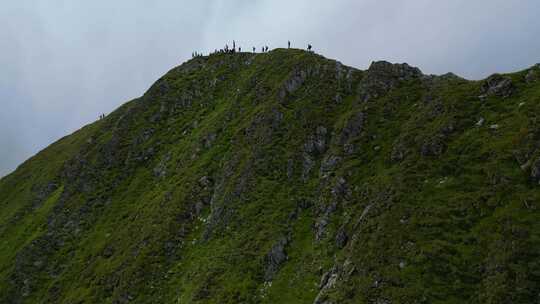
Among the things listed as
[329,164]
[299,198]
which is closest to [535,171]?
[329,164]

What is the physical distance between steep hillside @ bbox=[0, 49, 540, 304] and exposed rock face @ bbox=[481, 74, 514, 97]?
165 millimetres

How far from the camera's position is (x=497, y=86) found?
1973 inches

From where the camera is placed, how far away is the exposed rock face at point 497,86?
48.8 metres

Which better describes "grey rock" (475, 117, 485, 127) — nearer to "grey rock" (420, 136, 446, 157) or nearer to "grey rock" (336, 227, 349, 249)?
"grey rock" (420, 136, 446, 157)

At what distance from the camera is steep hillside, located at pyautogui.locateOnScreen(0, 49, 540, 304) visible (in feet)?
121

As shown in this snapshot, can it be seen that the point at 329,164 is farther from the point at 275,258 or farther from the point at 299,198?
the point at 275,258

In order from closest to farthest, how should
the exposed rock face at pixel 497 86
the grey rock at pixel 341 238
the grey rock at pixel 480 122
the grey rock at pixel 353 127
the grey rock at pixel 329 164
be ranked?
1. the grey rock at pixel 341 238
2. the grey rock at pixel 480 122
3. the exposed rock face at pixel 497 86
4. the grey rock at pixel 329 164
5. the grey rock at pixel 353 127

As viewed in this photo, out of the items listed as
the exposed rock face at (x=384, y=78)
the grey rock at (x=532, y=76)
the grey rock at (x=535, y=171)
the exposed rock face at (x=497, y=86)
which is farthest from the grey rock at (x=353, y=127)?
the grey rock at (x=535, y=171)

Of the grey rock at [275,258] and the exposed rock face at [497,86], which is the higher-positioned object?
the exposed rock face at [497,86]

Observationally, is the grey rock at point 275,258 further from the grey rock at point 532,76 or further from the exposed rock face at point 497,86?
the grey rock at point 532,76

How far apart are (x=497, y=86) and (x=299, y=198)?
1049 inches

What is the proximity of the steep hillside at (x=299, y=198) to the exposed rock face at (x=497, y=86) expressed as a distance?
165mm

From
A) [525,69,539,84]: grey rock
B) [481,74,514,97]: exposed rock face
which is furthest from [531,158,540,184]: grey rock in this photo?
[525,69,539,84]: grey rock

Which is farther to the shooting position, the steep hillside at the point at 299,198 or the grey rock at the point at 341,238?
the grey rock at the point at 341,238
